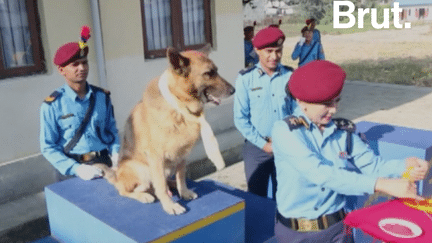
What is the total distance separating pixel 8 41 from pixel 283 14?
43.3 meters

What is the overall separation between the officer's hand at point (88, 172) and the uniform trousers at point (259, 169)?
1509 mm

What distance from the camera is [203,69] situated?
2.61 metres

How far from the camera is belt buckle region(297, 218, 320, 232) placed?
225 centimetres

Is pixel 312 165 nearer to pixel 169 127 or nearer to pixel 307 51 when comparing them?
pixel 169 127

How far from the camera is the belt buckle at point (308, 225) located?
7.38ft

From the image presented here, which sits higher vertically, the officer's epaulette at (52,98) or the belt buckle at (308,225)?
the officer's epaulette at (52,98)

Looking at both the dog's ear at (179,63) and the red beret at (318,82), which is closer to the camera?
the red beret at (318,82)

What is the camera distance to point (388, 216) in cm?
210

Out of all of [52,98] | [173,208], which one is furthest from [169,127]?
[52,98]

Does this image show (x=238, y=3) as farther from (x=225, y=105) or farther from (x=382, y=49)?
(x=382, y=49)

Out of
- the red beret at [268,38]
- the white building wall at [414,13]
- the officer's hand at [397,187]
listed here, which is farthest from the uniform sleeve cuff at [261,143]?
the white building wall at [414,13]

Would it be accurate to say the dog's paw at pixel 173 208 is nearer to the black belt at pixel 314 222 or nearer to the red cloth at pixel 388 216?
the black belt at pixel 314 222

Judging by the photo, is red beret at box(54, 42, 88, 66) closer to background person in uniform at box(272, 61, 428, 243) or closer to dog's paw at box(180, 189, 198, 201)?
dog's paw at box(180, 189, 198, 201)

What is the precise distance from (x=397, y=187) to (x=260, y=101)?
2113 millimetres
